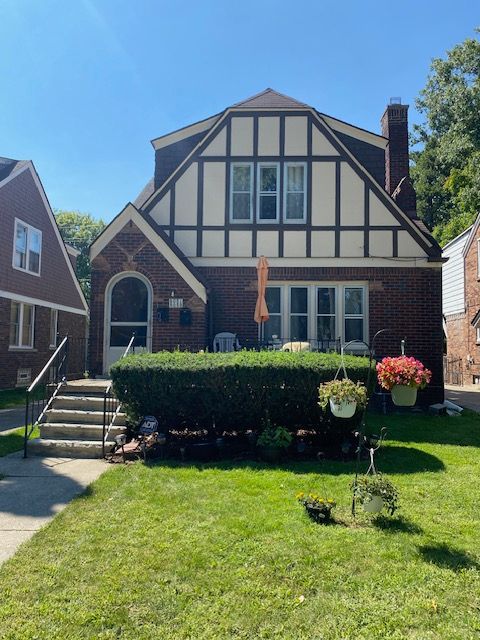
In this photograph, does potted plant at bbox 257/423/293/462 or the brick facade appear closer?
potted plant at bbox 257/423/293/462

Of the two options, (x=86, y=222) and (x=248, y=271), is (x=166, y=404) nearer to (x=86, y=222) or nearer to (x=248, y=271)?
(x=248, y=271)

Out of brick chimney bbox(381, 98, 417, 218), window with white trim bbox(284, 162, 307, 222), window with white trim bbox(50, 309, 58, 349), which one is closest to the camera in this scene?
window with white trim bbox(284, 162, 307, 222)

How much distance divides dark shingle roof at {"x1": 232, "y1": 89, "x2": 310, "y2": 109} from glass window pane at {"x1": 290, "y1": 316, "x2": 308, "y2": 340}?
551cm

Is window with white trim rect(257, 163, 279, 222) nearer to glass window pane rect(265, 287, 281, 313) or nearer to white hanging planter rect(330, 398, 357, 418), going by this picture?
glass window pane rect(265, 287, 281, 313)

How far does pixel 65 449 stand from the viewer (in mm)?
A: 7539

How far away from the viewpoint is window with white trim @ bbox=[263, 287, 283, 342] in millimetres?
12188

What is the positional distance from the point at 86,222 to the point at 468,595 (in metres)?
47.7

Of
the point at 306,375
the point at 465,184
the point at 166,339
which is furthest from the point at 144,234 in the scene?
the point at 465,184

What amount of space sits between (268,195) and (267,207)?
310 millimetres

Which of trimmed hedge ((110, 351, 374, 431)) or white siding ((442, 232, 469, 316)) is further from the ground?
white siding ((442, 232, 469, 316))

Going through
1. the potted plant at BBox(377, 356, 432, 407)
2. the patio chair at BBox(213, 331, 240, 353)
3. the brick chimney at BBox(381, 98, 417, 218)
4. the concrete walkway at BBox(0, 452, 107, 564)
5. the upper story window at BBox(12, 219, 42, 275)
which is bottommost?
the concrete walkway at BBox(0, 452, 107, 564)

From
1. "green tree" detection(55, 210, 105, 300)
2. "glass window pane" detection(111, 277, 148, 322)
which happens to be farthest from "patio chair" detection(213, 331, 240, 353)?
"green tree" detection(55, 210, 105, 300)

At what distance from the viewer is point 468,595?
3.38 meters

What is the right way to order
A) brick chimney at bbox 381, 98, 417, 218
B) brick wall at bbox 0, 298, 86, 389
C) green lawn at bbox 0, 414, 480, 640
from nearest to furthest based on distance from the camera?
green lawn at bbox 0, 414, 480, 640 < brick chimney at bbox 381, 98, 417, 218 < brick wall at bbox 0, 298, 86, 389
